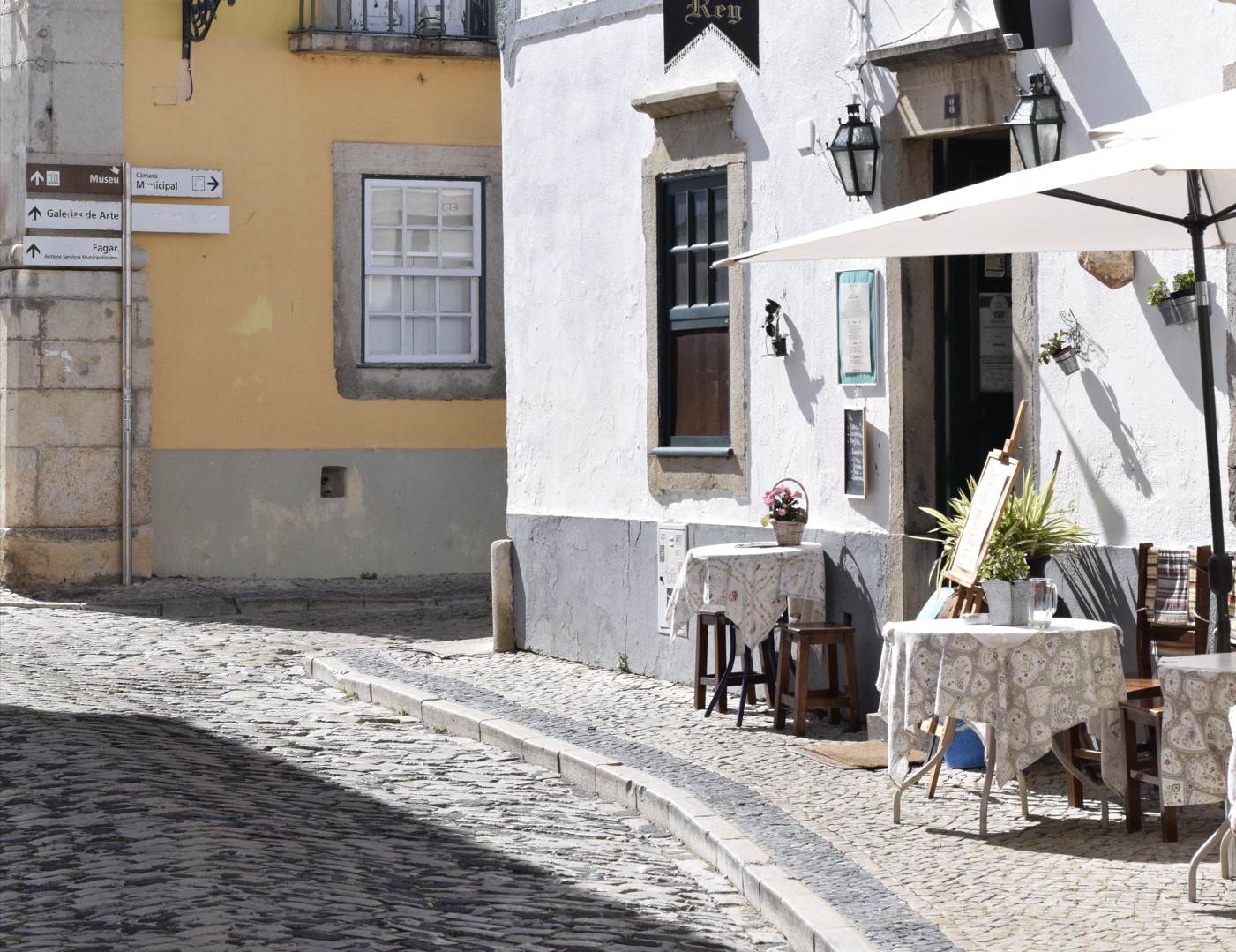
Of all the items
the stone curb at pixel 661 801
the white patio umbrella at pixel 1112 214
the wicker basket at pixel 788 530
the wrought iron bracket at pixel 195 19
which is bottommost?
the stone curb at pixel 661 801

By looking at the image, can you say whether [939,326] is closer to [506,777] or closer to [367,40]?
[506,777]

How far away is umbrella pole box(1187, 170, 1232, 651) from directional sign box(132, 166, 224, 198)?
42.0 ft

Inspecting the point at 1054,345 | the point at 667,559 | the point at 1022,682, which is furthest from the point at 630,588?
the point at 1022,682

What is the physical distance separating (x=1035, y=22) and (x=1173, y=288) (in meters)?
1.39

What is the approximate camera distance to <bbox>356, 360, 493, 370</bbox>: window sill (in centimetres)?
1903

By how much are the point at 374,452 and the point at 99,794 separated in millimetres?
11515

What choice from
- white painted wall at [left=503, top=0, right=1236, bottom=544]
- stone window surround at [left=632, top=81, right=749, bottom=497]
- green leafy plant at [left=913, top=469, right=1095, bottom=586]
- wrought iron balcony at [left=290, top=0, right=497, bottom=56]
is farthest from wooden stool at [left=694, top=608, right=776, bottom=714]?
wrought iron balcony at [left=290, top=0, right=497, bottom=56]

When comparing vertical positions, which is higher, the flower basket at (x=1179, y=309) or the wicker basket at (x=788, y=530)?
the flower basket at (x=1179, y=309)

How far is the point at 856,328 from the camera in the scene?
10.2 m

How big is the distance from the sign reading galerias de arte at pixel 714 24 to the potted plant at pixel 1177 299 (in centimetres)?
341

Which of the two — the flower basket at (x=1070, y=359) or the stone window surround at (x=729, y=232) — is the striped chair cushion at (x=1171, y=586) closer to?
the flower basket at (x=1070, y=359)

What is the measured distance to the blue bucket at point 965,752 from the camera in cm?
865

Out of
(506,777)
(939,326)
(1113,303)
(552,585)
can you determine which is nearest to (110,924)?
(506,777)

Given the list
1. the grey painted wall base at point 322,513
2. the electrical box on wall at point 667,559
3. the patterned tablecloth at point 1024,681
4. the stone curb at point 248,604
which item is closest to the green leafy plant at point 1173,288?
the patterned tablecloth at point 1024,681
